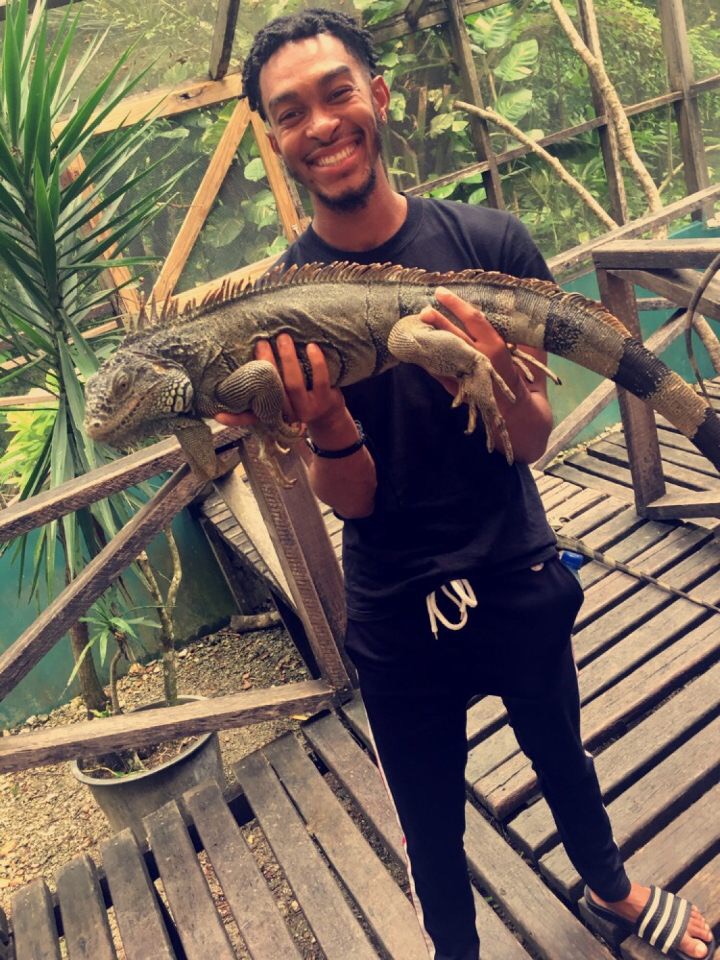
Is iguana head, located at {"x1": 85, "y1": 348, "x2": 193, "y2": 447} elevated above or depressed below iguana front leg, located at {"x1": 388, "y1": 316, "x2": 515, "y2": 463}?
above

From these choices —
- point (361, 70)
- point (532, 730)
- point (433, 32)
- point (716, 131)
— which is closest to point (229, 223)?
point (433, 32)

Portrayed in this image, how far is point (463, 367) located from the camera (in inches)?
62.0

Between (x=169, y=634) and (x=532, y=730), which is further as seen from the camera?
(x=169, y=634)

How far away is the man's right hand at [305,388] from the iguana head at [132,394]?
19cm

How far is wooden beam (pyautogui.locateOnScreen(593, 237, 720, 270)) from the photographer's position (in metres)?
2.50

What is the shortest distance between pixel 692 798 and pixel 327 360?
1.76 meters

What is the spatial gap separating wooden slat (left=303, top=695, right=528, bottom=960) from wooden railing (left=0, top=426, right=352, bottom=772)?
12 cm

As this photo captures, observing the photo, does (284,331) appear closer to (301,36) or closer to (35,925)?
(301,36)

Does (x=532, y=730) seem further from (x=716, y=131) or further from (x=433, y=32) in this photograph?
(x=716, y=131)

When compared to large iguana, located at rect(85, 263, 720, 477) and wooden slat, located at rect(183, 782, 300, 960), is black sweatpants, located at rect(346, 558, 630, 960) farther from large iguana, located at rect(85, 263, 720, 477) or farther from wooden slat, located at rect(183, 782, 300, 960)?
wooden slat, located at rect(183, 782, 300, 960)

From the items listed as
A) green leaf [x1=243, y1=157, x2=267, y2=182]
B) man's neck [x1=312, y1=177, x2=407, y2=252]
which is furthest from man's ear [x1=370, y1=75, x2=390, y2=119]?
green leaf [x1=243, y1=157, x2=267, y2=182]

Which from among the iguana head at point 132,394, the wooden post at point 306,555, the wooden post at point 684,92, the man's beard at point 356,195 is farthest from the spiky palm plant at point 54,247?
the wooden post at point 684,92

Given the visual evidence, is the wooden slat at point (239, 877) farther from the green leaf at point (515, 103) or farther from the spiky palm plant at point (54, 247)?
the green leaf at point (515, 103)

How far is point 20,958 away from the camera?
8.53 ft
